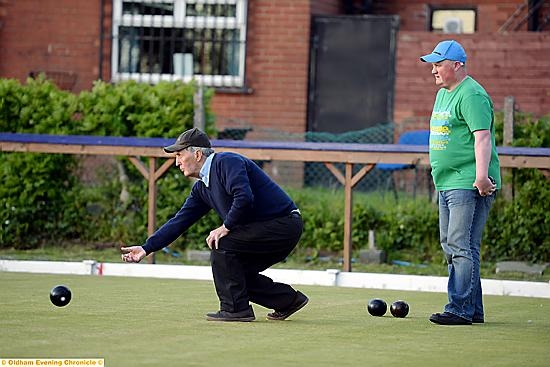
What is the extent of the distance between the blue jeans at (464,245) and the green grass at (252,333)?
0.21 meters

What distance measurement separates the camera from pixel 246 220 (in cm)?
841

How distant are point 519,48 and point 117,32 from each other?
5846mm

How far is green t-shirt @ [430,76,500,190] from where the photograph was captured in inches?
337

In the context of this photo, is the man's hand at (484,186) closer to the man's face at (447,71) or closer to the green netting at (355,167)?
the man's face at (447,71)

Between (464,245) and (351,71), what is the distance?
10951 millimetres

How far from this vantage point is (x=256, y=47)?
19.4 m

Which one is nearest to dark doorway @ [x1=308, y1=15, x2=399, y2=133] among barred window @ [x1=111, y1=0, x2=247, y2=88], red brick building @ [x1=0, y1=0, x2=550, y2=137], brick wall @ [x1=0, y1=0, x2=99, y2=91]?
red brick building @ [x1=0, y1=0, x2=550, y2=137]

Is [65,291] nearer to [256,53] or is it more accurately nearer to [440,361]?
[440,361]

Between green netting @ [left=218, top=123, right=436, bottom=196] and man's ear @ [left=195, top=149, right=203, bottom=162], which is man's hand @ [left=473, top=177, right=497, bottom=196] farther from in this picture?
green netting @ [left=218, top=123, right=436, bottom=196]

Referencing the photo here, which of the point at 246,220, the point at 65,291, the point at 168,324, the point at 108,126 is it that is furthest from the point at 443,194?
the point at 108,126

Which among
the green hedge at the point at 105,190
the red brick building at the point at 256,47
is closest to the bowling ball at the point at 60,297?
the green hedge at the point at 105,190

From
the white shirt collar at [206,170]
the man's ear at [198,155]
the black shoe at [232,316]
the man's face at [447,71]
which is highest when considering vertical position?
the man's face at [447,71]

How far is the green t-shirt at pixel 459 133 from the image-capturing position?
8570mm

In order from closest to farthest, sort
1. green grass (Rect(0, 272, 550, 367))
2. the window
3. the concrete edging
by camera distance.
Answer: green grass (Rect(0, 272, 550, 367)) → the concrete edging → the window
